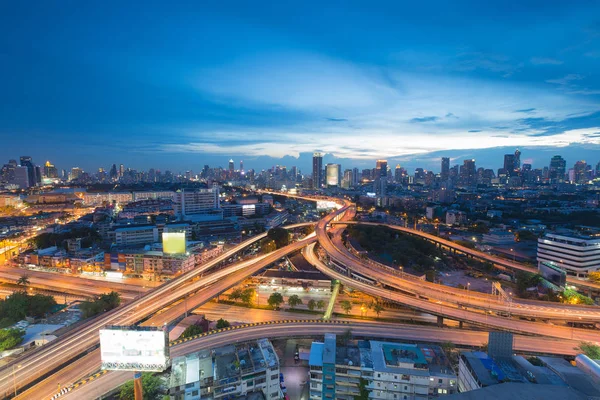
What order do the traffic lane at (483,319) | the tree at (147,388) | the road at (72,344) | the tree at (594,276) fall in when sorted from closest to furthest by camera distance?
the tree at (147,388) < the road at (72,344) < the traffic lane at (483,319) < the tree at (594,276)

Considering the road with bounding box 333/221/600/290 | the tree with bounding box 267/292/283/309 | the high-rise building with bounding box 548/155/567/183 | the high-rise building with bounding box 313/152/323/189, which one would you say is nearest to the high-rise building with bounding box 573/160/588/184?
the high-rise building with bounding box 548/155/567/183

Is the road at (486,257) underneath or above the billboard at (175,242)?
underneath

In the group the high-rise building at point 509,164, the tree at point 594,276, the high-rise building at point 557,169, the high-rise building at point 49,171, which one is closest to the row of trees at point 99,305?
the tree at point 594,276

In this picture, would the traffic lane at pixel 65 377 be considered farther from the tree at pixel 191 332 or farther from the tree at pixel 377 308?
the tree at pixel 377 308

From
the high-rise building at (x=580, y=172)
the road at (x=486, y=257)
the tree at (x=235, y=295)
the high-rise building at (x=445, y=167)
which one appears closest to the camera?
the tree at (x=235, y=295)

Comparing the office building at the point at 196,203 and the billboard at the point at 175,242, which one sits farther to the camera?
the office building at the point at 196,203

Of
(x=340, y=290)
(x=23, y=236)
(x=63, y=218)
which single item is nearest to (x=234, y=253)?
(x=340, y=290)

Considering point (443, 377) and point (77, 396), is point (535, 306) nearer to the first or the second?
point (443, 377)
